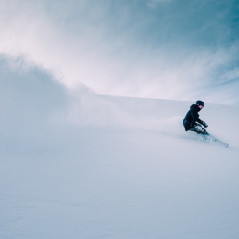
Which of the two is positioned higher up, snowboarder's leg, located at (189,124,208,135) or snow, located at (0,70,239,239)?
snowboarder's leg, located at (189,124,208,135)

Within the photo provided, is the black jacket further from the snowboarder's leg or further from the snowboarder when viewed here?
the snowboarder's leg

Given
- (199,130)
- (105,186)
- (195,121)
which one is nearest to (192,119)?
(195,121)

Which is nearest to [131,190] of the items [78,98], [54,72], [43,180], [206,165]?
[43,180]

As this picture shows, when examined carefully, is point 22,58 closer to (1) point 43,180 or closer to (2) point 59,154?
(2) point 59,154

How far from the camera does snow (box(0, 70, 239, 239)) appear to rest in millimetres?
2000

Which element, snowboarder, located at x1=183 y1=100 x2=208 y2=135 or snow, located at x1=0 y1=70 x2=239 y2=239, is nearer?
snow, located at x1=0 y1=70 x2=239 y2=239

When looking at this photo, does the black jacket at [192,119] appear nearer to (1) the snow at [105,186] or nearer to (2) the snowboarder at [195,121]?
(2) the snowboarder at [195,121]

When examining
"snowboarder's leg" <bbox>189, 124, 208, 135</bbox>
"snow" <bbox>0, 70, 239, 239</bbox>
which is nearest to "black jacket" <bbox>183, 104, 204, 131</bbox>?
"snowboarder's leg" <bbox>189, 124, 208, 135</bbox>

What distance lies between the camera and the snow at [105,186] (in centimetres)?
200

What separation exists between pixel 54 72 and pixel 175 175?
26.7ft

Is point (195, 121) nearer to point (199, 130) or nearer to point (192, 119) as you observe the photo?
point (192, 119)

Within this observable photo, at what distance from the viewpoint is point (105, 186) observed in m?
2.90

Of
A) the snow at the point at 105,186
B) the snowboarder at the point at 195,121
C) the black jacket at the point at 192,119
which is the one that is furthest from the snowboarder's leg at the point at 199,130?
the snow at the point at 105,186

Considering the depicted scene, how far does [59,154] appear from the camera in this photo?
403 cm
